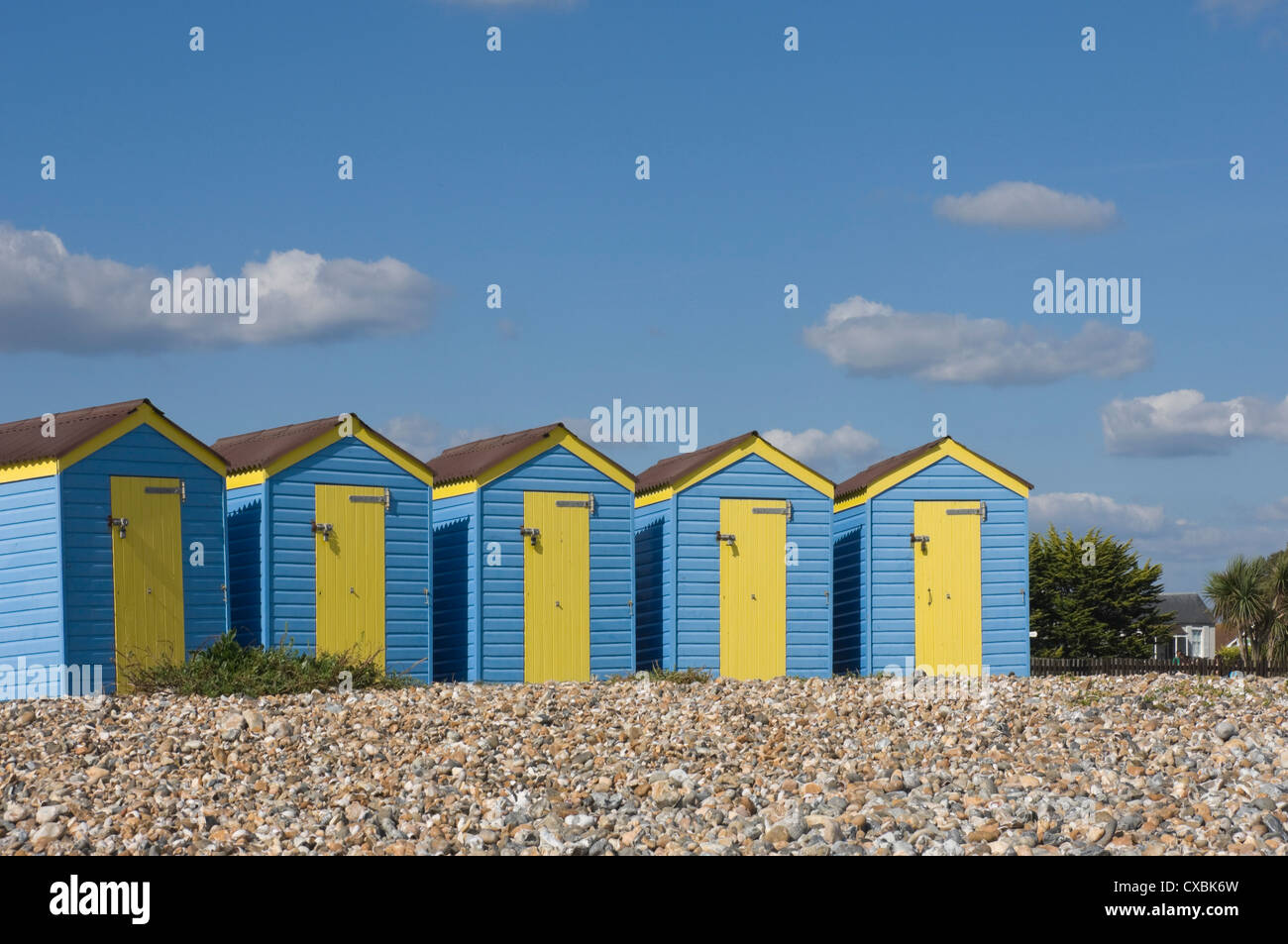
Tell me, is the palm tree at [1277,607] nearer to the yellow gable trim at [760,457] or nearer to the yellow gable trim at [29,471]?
the yellow gable trim at [760,457]

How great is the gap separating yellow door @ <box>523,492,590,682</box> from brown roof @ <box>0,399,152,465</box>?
490 cm

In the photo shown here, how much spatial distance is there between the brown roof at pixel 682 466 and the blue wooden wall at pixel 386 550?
3567 mm

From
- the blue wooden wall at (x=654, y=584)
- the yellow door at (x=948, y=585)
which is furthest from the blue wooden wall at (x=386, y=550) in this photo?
the yellow door at (x=948, y=585)

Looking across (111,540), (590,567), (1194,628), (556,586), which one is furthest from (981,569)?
(1194,628)

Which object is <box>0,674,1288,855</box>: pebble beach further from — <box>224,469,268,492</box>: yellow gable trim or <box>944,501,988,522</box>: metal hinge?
<box>944,501,988,522</box>: metal hinge

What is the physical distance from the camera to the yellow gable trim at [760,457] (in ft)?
62.0

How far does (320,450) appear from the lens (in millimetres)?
16562

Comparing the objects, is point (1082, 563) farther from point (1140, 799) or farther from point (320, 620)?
point (1140, 799)

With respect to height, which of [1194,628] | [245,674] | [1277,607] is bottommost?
[1194,628]

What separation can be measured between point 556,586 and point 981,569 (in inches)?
251

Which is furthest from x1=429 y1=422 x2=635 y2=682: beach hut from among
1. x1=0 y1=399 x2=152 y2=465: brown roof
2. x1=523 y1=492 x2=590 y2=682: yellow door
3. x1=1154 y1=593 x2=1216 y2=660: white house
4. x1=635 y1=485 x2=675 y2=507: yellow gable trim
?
x1=1154 y1=593 x2=1216 y2=660: white house

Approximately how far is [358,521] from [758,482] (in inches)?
217

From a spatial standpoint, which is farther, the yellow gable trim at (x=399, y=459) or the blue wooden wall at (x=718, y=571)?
the blue wooden wall at (x=718, y=571)

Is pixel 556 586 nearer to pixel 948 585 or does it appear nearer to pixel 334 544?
pixel 334 544
